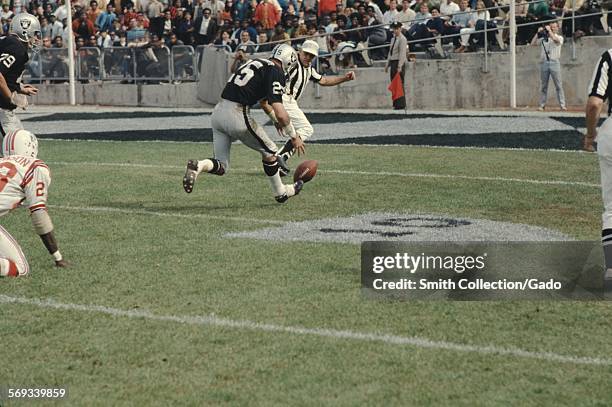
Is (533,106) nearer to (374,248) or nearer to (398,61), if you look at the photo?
(398,61)

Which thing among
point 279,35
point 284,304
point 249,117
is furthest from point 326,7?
point 284,304

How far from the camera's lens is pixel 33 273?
8625 millimetres

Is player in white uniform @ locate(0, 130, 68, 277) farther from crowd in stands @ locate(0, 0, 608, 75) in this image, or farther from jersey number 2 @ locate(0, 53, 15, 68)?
crowd in stands @ locate(0, 0, 608, 75)

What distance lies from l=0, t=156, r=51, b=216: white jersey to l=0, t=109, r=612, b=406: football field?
0.56m

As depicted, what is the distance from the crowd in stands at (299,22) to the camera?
1033 inches

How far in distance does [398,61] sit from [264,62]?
48.5 ft

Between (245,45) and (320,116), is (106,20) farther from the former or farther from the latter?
(320,116)

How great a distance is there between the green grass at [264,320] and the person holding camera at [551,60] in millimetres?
12731

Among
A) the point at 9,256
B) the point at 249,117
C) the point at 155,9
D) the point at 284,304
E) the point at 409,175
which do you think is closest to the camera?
the point at 284,304

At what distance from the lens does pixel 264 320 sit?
711 centimetres

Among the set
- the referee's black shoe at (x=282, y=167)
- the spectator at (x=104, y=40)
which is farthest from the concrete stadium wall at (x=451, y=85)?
the referee's black shoe at (x=282, y=167)

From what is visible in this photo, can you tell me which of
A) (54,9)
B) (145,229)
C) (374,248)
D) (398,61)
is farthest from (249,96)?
(54,9)

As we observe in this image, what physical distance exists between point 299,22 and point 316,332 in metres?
22.0

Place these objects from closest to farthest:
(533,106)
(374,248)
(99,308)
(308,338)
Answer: (308,338) < (99,308) < (374,248) < (533,106)
